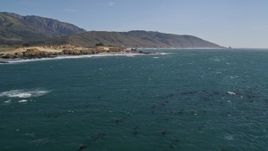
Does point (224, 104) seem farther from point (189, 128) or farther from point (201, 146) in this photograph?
point (201, 146)

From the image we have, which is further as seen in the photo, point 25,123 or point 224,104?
point 224,104

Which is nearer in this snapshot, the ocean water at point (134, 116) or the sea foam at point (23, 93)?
the ocean water at point (134, 116)

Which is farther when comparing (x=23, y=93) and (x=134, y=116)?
(x=23, y=93)

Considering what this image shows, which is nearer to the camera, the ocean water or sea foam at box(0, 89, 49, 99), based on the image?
the ocean water

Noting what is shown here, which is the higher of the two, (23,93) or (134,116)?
(23,93)

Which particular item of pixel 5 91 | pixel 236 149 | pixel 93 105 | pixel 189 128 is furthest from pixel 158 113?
pixel 5 91

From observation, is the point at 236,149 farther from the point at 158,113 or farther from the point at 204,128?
the point at 158,113

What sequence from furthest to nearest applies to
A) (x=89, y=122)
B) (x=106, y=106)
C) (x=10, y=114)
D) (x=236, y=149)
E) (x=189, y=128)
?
1. (x=106, y=106)
2. (x=10, y=114)
3. (x=89, y=122)
4. (x=189, y=128)
5. (x=236, y=149)

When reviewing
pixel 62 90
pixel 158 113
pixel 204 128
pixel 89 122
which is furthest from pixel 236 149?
pixel 62 90

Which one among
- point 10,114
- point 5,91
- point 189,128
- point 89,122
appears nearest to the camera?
point 189,128
